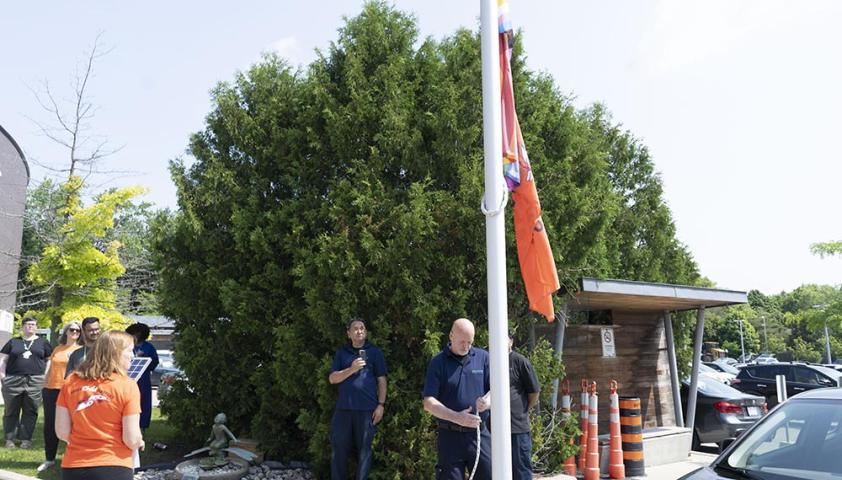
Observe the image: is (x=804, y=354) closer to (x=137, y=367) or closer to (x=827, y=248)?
(x=827, y=248)

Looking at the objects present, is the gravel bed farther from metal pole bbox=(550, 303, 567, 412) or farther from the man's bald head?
the man's bald head

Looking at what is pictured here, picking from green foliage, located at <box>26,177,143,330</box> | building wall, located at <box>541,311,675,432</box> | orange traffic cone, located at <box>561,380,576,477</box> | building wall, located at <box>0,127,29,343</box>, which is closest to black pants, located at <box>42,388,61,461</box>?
orange traffic cone, located at <box>561,380,576,477</box>

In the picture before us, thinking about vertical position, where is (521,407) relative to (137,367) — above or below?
below

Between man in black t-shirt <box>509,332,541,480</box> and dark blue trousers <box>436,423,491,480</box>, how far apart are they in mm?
736

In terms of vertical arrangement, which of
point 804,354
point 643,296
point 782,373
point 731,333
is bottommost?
point 804,354

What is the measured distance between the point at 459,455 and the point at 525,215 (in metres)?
2.07

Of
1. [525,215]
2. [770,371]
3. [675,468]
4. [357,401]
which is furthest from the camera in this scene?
[770,371]

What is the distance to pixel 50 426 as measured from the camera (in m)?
8.43

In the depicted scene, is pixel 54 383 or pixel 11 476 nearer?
pixel 11 476

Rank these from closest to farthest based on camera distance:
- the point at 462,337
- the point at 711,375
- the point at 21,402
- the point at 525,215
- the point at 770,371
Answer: the point at 525,215, the point at 462,337, the point at 21,402, the point at 711,375, the point at 770,371

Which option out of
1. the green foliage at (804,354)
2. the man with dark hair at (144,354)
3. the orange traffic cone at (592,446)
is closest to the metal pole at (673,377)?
the orange traffic cone at (592,446)

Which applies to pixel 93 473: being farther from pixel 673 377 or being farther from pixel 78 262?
pixel 78 262

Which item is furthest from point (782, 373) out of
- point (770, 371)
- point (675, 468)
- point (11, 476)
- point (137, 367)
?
point (11, 476)

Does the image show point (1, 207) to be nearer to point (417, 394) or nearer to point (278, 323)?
point (278, 323)
